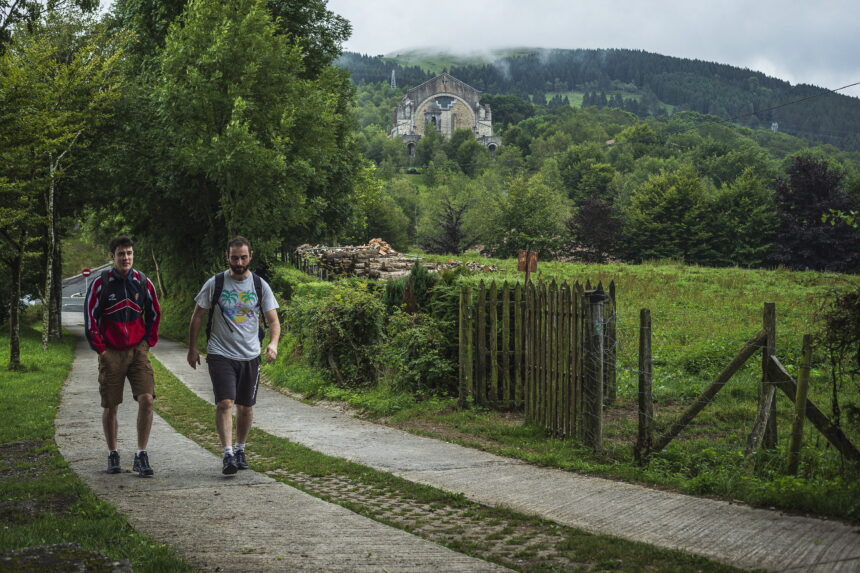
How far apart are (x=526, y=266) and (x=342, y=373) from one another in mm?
3951

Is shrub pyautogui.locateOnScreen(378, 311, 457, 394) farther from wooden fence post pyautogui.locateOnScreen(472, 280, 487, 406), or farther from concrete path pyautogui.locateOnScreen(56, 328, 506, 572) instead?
concrete path pyautogui.locateOnScreen(56, 328, 506, 572)

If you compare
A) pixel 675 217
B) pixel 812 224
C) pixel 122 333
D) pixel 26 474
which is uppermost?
pixel 675 217

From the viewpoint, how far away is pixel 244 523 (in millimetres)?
5828

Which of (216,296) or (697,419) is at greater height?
(216,296)

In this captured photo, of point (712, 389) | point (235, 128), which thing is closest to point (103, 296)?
point (712, 389)

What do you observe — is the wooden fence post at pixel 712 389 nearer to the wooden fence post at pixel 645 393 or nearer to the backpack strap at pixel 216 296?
the wooden fence post at pixel 645 393

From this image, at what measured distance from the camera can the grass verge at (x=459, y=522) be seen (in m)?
5.07

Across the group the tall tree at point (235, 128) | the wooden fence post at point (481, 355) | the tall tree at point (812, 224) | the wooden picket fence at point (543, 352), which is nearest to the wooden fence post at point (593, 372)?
the wooden picket fence at point (543, 352)

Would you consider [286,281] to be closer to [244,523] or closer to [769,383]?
[769,383]

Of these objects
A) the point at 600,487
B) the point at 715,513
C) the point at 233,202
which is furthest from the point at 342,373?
the point at 233,202

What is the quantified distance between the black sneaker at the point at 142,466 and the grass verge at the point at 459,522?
1112mm

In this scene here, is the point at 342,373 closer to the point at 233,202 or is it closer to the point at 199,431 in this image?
the point at 199,431

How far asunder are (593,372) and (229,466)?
12.6ft

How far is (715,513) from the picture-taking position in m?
6.17
